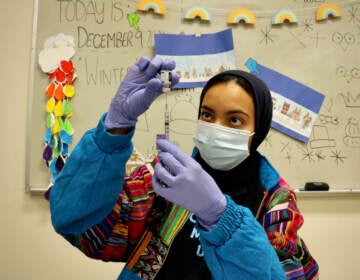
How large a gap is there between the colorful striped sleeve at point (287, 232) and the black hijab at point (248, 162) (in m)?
0.05

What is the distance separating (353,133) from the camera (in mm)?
1602

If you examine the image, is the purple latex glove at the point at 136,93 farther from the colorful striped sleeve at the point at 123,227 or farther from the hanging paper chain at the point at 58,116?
the hanging paper chain at the point at 58,116

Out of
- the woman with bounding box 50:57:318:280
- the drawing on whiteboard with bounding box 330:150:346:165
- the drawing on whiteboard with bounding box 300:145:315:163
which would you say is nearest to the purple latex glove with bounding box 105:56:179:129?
the woman with bounding box 50:57:318:280

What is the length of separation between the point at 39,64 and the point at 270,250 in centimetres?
132

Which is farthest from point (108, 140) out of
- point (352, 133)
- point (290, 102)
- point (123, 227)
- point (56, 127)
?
point (352, 133)

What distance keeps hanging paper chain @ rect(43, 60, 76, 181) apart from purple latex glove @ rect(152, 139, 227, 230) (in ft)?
3.09

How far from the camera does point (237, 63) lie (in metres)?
1.54

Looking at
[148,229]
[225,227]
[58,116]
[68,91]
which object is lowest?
[148,229]

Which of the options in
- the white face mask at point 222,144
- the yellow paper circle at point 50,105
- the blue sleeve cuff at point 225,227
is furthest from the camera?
the yellow paper circle at point 50,105

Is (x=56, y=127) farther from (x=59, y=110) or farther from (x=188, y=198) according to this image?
(x=188, y=198)

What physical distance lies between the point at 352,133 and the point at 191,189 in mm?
1351

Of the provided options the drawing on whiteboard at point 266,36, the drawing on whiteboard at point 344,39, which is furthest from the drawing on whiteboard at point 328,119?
the drawing on whiteboard at point 266,36

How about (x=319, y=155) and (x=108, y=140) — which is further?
(x=319, y=155)

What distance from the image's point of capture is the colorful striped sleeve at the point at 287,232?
69 cm
